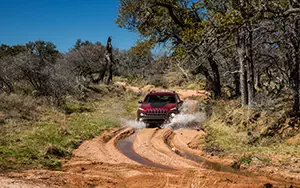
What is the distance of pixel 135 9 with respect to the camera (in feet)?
58.1

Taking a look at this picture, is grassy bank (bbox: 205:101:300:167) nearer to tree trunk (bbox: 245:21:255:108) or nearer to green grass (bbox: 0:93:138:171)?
tree trunk (bbox: 245:21:255:108)

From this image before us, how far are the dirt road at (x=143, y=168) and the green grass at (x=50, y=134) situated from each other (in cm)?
56

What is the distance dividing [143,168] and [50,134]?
5.01 metres

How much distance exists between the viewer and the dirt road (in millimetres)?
6297

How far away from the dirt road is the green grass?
564 millimetres

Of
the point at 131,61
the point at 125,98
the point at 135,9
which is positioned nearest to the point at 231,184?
the point at 135,9

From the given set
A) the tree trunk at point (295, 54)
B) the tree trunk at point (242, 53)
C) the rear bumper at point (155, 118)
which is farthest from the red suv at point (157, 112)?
the tree trunk at point (295, 54)

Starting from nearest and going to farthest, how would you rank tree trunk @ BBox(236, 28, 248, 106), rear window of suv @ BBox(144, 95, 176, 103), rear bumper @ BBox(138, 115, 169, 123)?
tree trunk @ BBox(236, 28, 248, 106), rear bumper @ BBox(138, 115, 169, 123), rear window of suv @ BBox(144, 95, 176, 103)

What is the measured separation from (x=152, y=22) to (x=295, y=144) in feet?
38.7

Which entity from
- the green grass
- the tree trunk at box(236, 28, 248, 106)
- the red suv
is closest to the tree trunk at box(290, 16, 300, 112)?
the tree trunk at box(236, 28, 248, 106)

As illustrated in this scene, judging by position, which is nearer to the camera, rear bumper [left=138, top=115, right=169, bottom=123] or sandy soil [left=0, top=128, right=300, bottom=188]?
sandy soil [left=0, top=128, right=300, bottom=188]

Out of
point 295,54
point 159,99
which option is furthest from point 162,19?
point 295,54

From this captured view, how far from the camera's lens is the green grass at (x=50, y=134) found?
26.9 ft

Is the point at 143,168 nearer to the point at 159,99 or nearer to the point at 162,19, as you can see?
the point at 159,99
